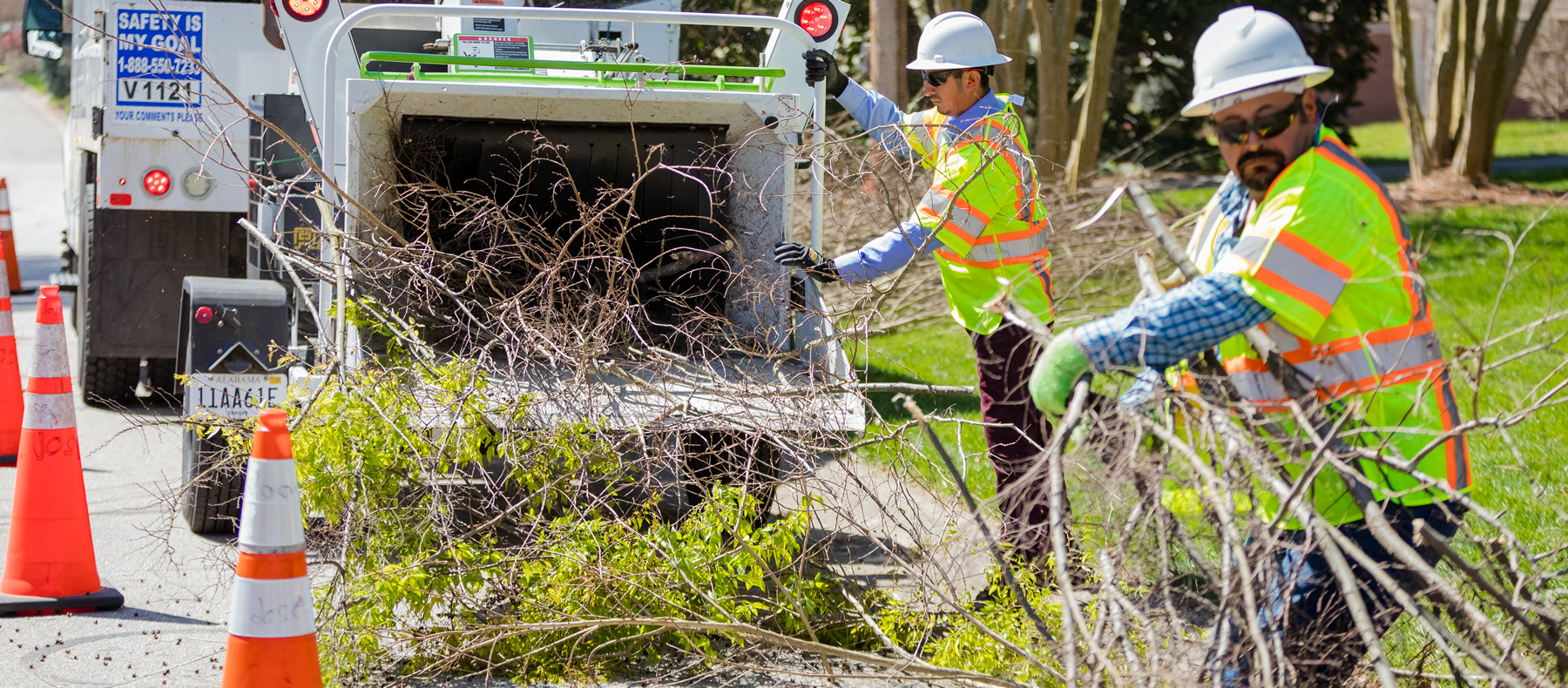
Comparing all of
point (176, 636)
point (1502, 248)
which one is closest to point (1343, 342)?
point (176, 636)

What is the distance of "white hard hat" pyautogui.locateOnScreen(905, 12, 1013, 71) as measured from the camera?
167 inches

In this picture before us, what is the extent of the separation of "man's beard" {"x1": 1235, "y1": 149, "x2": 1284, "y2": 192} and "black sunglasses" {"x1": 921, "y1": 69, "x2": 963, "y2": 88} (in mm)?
1838

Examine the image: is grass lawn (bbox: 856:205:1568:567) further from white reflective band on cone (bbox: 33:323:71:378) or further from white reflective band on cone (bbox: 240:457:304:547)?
white reflective band on cone (bbox: 33:323:71:378)

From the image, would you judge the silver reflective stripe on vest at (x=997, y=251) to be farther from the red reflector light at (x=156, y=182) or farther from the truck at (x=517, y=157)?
the red reflector light at (x=156, y=182)

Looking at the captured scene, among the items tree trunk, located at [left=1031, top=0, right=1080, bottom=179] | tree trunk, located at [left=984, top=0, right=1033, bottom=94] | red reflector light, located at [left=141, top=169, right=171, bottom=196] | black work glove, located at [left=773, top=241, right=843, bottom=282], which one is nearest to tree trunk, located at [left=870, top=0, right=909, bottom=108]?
tree trunk, located at [left=984, top=0, right=1033, bottom=94]

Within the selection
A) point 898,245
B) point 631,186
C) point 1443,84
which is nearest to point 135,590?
point 631,186

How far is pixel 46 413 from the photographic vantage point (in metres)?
4.28

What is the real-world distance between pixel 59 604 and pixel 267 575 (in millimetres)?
1891

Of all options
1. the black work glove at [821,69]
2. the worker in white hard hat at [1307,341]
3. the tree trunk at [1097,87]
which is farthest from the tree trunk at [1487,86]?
the worker in white hard hat at [1307,341]

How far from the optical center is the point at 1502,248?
35.8 ft

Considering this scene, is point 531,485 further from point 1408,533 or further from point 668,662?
point 1408,533

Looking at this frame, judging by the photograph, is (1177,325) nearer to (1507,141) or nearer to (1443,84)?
(1443,84)

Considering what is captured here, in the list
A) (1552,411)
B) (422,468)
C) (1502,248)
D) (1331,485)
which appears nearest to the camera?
(1331,485)

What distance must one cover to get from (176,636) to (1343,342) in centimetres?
333
